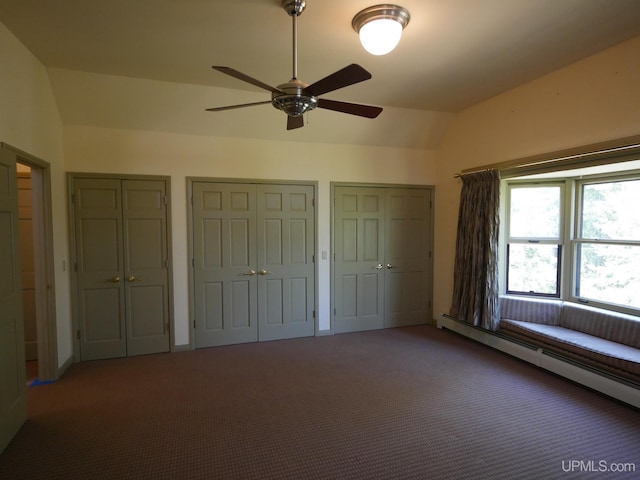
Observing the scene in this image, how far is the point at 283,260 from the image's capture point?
4.51 m

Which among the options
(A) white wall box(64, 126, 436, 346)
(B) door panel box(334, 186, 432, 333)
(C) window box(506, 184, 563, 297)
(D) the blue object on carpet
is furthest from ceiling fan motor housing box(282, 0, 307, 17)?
(D) the blue object on carpet

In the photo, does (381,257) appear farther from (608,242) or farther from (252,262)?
(608,242)

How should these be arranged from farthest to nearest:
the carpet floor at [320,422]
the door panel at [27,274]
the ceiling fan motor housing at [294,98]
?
1. the door panel at [27,274]
2. the carpet floor at [320,422]
3. the ceiling fan motor housing at [294,98]

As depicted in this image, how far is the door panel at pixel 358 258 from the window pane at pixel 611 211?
2.30 m

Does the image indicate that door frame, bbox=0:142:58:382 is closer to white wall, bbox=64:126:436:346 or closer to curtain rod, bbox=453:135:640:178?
white wall, bbox=64:126:436:346

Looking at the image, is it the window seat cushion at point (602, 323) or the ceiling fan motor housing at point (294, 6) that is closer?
the ceiling fan motor housing at point (294, 6)

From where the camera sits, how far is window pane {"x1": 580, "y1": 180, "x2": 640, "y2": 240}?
3.50m

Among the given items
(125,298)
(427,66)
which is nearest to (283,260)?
(125,298)

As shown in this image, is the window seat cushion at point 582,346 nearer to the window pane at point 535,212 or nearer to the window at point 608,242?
the window at point 608,242

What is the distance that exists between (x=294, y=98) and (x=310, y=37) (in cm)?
92

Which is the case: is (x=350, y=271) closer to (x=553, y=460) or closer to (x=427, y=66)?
(x=427, y=66)

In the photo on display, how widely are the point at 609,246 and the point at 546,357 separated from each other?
135 cm

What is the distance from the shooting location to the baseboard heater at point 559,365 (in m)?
2.84

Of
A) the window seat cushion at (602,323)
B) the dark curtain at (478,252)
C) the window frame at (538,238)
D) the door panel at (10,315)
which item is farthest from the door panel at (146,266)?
the window seat cushion at (602,323)
